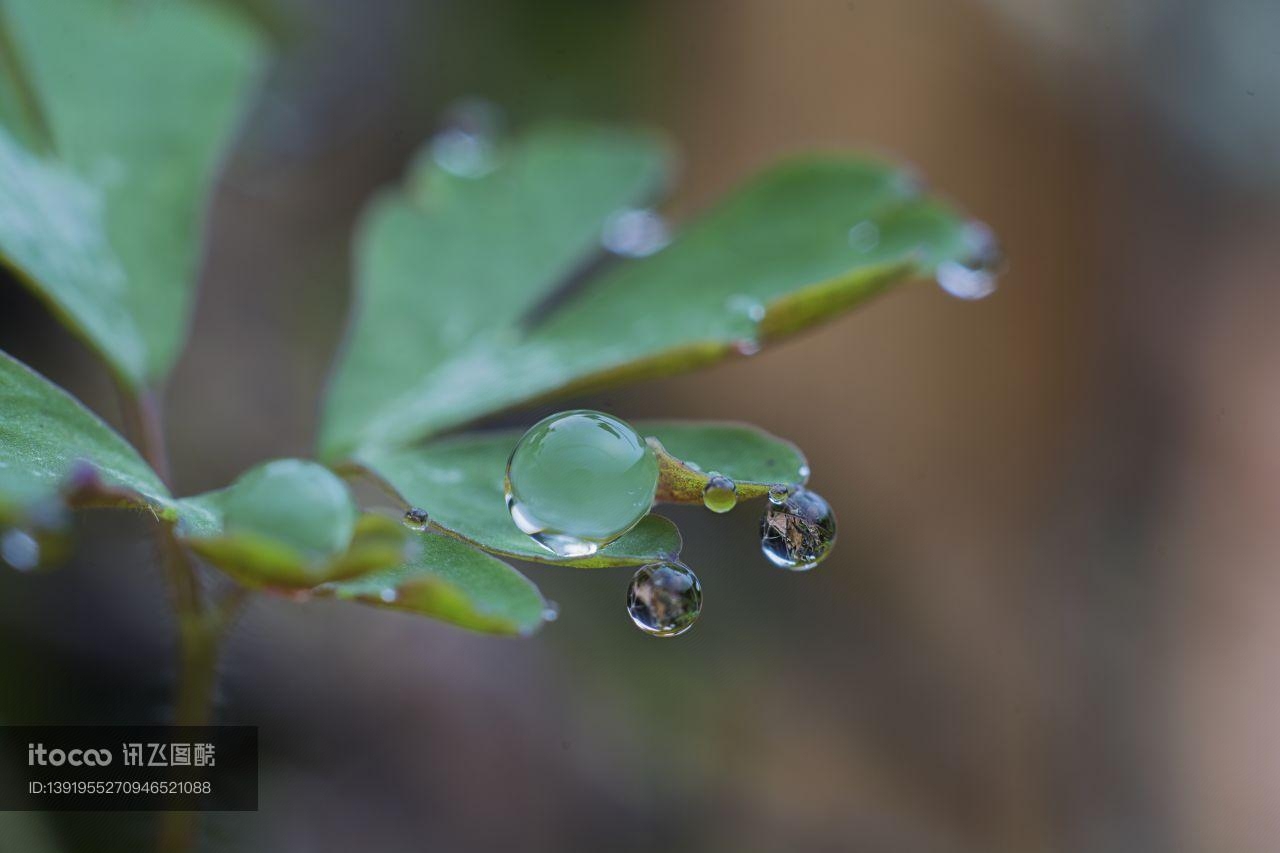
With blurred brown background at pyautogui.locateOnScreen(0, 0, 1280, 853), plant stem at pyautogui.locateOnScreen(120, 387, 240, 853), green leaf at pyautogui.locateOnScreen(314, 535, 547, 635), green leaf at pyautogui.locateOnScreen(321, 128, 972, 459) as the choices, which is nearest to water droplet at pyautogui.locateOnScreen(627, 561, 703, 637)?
green leaf at pyautogui.locateOnScreen(314, 535, 547, 635)

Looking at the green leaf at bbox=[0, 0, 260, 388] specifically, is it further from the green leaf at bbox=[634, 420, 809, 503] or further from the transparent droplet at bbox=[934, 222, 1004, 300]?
the transparent droplet at bbox=[934, 222, 1004, 300]

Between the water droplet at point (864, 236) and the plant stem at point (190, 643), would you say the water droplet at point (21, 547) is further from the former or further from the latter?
the water droplet at point (864, 236)

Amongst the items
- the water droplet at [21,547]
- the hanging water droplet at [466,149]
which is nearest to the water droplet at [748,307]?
the hanging water droplet at [466,149]

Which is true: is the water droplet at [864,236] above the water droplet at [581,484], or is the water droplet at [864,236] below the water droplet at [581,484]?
above

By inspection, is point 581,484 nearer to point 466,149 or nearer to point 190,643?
point 190,643

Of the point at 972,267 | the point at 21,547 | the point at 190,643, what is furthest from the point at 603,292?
the point at 21,547

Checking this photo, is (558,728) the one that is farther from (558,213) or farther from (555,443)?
(555,443)
